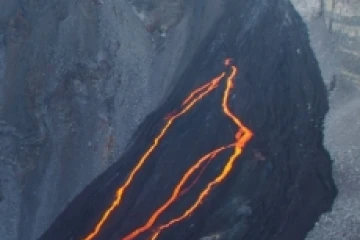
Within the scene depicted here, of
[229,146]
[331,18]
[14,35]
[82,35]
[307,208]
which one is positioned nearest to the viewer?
[307,208]

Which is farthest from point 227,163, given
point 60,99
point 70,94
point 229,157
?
point 60,99

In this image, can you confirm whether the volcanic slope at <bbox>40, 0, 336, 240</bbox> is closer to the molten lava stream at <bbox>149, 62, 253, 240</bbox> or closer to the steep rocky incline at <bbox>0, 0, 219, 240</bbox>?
the molten lava stream at <bbox>149, 62, 253, 240</bbox>

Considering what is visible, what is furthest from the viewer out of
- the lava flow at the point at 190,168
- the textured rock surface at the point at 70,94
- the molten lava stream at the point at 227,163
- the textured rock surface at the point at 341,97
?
the textured rock surface at the point at 70,94

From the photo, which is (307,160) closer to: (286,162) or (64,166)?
(286,162)

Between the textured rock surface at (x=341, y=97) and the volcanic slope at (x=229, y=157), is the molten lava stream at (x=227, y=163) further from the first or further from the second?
the textured rock surface at (x=341, y=97)

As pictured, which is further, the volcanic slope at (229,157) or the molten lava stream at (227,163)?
the molten lava stream at (227,163)

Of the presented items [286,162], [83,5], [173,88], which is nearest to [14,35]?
[83,5]

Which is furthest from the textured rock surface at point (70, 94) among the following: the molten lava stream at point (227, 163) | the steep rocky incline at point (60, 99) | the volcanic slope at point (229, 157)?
the molten lava stream at point (227, 163)
